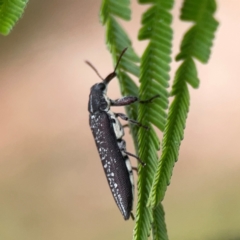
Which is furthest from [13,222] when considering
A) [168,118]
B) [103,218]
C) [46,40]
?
[168,118]

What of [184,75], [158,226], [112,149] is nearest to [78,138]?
[112,149]

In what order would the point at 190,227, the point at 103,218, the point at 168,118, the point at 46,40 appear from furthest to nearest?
the point at 46,40 < the point at 103,218 < the point at 190,227 < the point at 168,118

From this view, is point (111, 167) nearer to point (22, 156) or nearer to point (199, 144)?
point (199, 144)

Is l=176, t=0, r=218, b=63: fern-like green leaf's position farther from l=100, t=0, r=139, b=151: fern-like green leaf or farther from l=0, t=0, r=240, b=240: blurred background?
l=0, t=0, r=240, b=240: blurred background

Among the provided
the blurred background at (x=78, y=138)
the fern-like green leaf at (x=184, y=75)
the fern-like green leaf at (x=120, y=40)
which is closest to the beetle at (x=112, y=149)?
the fern-like green leaf at (x=120, y=40)

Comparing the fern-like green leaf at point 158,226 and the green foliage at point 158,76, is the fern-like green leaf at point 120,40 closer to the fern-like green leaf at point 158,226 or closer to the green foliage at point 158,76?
the green foliage at point 158,76

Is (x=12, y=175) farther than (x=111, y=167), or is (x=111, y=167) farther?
(x=12, y=175)

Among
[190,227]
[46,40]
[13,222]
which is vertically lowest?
[190,227]

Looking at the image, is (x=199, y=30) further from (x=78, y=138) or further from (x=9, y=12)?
(x=78, y=138)
